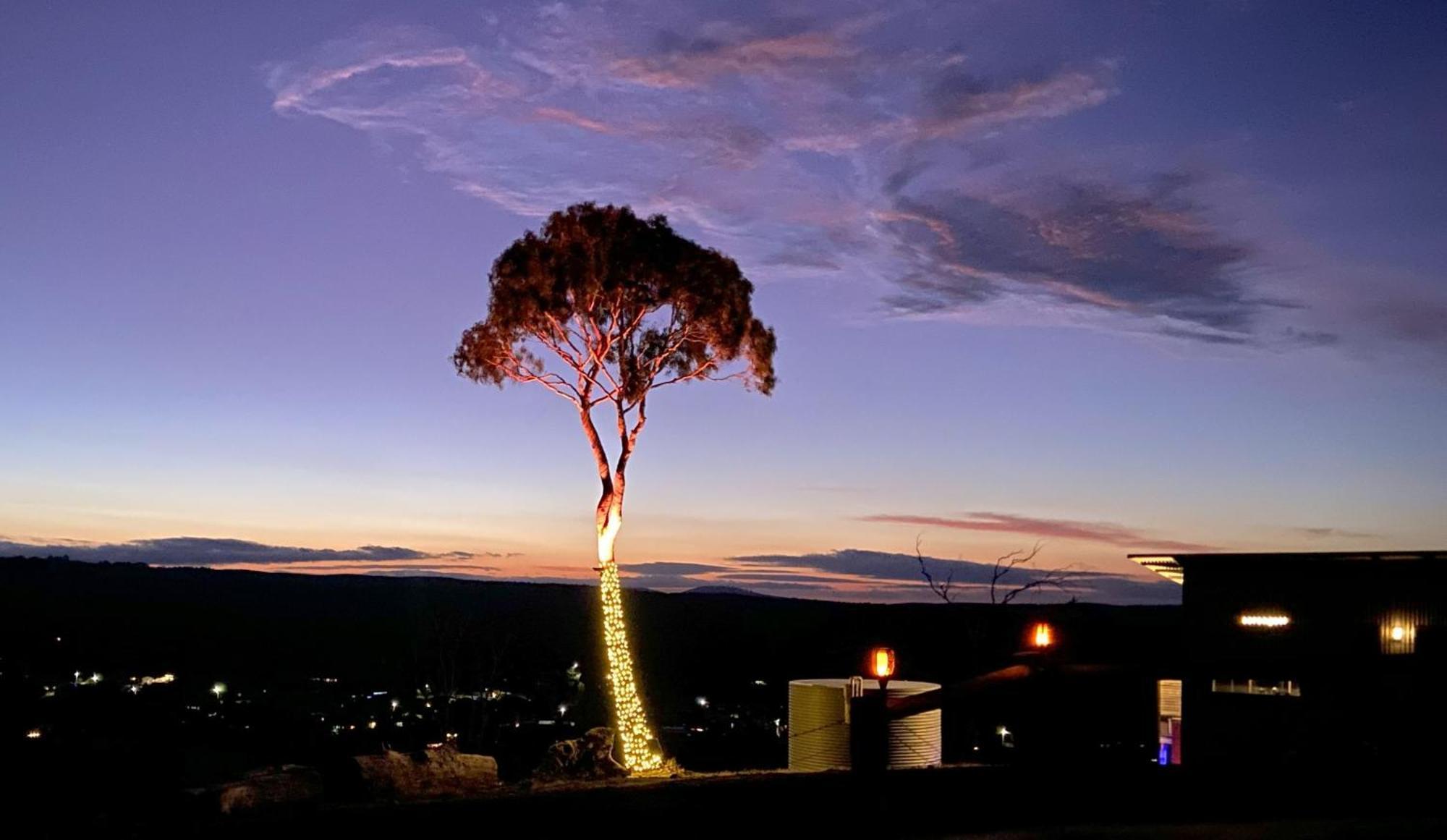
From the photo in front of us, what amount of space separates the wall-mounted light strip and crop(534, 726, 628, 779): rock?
13.4 meters

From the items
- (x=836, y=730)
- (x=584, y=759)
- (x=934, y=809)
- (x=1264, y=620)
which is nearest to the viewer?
(x=934, y=809)

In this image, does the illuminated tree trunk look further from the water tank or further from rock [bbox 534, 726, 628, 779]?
the water tank

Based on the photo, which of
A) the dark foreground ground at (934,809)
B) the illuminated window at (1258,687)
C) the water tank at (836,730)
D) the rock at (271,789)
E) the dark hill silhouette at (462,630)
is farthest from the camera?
the dark hill silhouette at (462,630)

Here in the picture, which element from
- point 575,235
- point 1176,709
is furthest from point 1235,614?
point 575,235

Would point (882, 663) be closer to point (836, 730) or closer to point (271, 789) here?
point (271, 789)

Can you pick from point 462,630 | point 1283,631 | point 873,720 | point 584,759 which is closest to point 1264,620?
point 1283,631

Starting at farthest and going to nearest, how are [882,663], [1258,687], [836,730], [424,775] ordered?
1. [1258,687]
2. [836,730]
3. [424,775]
4. [882,663]

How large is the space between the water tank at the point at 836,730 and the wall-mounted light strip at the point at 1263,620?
337 inches

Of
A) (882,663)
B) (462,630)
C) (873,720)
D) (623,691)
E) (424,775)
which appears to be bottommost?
(462,630)

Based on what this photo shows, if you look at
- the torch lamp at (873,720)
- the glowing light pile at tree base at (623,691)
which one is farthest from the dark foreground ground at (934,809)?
the glowing light pile at tree base at (623,691)

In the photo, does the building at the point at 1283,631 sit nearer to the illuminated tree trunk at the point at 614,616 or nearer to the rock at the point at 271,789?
the illuminated tree trunk at the point at 614,616

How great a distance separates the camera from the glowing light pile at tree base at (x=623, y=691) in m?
18.1

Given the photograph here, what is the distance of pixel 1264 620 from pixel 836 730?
10673 millimetres

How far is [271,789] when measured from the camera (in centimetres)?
1166
